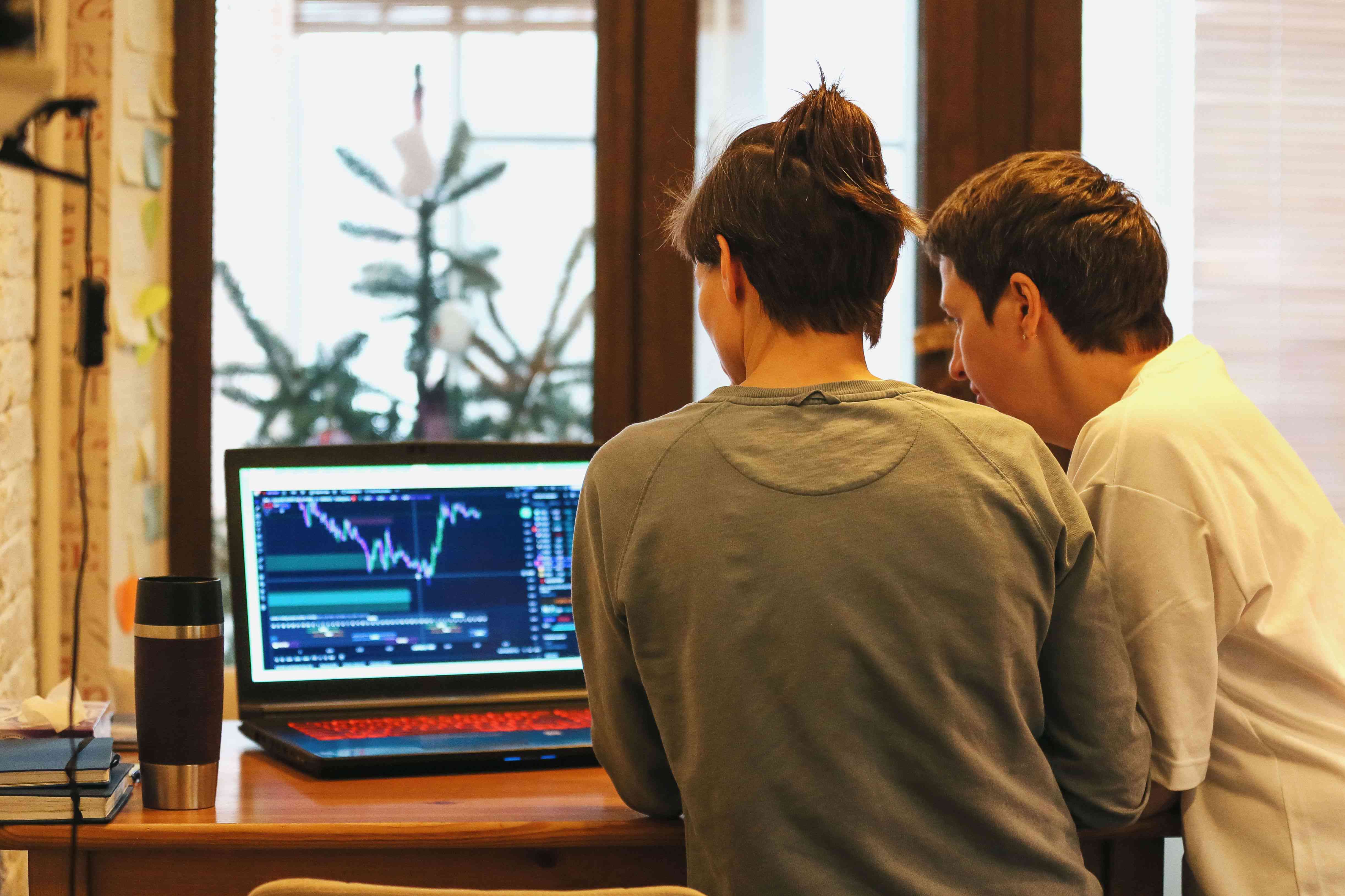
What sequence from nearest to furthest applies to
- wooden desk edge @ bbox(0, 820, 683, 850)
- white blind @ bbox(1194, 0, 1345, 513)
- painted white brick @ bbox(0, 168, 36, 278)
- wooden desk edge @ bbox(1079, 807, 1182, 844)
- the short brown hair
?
wooden desk edge @ bbox(0, 820, 683, 850) < wooden desk edge @ bbox(1079, 807, 1182, 844) < the short brown hair < painted white brick @ bbox(0, 168, 36, 278) < white blind @ bbox(1194, 0, 1345, 513)

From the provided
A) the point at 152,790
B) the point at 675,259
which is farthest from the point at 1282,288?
the point at 152,790

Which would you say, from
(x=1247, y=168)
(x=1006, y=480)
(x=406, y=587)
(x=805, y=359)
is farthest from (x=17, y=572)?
(x=1247, y=168)

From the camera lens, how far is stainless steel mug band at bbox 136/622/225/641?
1.17 metres

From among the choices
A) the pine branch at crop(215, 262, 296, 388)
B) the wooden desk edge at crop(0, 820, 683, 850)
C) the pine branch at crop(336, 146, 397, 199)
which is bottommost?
the wooden desk edge at crop(0, 820, 683, 850)

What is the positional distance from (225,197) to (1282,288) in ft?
5.84

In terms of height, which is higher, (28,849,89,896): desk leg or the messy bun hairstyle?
the messy bun hairstyle

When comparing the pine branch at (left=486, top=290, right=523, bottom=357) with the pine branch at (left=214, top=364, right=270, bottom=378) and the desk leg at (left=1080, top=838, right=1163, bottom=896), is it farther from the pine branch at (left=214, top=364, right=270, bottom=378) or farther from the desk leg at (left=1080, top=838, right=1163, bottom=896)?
the desk leg at (left=1080, top=838, right=1163, bottom=896)

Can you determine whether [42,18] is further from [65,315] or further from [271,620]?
[271,620]

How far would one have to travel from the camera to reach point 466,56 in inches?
82.3

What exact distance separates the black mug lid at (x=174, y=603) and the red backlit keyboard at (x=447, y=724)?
0.30m

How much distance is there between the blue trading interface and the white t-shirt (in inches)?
28.1

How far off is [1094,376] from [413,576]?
2.82ft

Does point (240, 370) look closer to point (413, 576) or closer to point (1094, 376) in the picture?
point (413, 576)

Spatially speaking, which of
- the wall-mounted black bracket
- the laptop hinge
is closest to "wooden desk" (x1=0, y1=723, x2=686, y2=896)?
the laptop hinge
